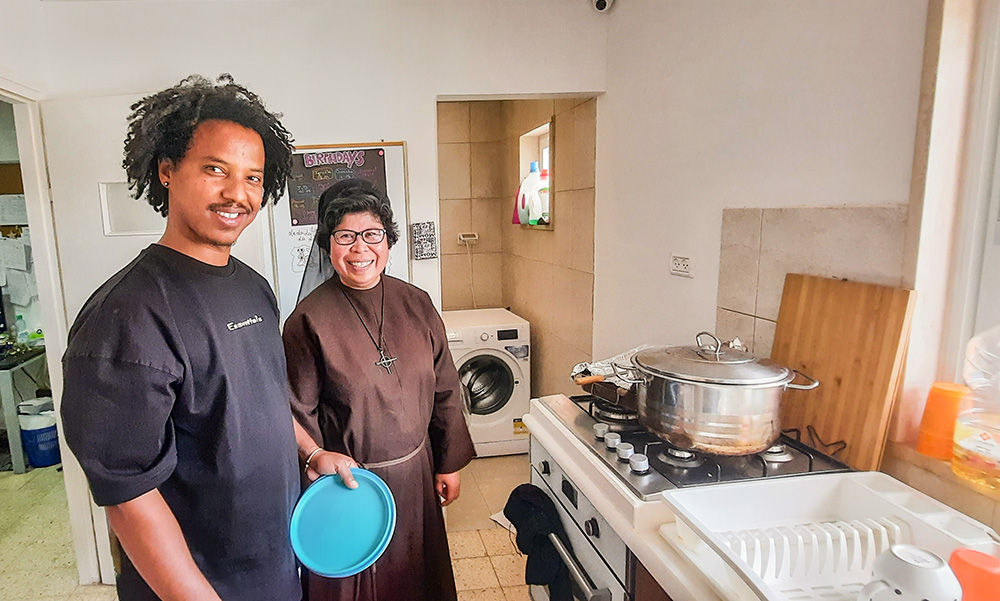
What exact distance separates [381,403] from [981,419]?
1.23 m

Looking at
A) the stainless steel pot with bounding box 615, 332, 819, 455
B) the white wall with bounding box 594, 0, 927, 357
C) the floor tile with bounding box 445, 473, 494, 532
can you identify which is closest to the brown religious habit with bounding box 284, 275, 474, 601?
the stainless steel pot with bounding box 615, 332, 819, 455

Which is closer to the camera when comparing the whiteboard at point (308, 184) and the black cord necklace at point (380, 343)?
the black cord necklace at point (380, 343)

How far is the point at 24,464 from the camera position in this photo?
321 cm

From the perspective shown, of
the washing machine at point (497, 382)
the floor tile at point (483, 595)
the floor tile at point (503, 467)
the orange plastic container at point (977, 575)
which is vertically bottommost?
the floor tile at point (483, 595)

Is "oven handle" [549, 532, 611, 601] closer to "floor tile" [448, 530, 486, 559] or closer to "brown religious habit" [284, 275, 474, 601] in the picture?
"brown religious habit" [284, 275, 474, 601]

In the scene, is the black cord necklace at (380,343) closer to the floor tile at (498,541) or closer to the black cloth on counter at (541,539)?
the black cloth on counter at (541,539)

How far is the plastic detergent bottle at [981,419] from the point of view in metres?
0.99

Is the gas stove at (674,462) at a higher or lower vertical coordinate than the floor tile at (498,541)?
higher

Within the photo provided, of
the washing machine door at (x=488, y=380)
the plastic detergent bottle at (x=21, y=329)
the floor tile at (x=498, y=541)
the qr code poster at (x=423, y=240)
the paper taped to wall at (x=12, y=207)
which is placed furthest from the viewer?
the plastic detergent bottle at (x=21, y=329)

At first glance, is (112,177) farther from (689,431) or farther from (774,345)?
(774,345)

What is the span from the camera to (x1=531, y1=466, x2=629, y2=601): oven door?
1206 mm

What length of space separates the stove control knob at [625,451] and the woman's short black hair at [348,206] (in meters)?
0.79

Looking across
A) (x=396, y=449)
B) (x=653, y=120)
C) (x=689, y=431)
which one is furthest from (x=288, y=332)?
(x=653, y=120)

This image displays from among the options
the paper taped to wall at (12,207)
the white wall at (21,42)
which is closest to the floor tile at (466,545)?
the white wall at (21,42)
